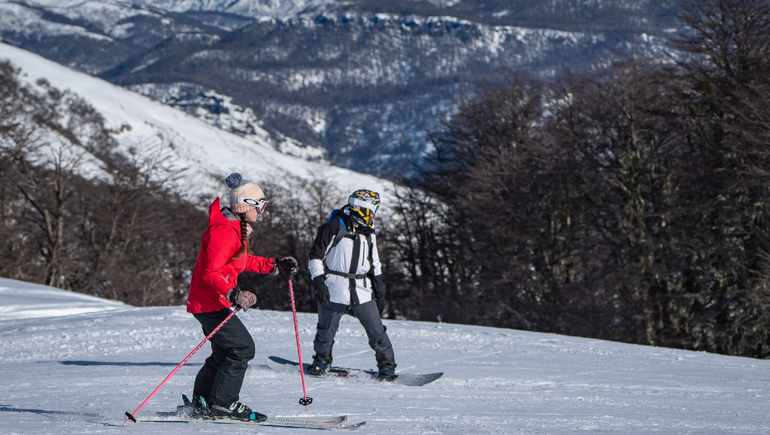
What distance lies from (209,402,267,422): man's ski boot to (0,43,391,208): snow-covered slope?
176ft

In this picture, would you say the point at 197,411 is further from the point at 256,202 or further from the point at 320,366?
the point at 320,366

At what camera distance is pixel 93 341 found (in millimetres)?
9008

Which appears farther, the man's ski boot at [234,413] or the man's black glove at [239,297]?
the man's ski boot at [234,413]

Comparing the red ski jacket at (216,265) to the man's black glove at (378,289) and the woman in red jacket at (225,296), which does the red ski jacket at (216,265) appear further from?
the man's black glove at (378,289)

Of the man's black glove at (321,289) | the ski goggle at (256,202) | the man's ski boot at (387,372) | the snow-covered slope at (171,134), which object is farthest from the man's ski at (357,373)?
the snow-covered slope at (171,134)

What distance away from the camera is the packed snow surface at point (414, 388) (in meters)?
4.73

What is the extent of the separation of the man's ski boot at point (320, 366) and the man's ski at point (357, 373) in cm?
6

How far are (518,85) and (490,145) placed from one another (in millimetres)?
2881

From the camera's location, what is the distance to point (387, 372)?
6410 mm

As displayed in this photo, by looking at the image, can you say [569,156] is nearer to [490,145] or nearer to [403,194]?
[490,145]

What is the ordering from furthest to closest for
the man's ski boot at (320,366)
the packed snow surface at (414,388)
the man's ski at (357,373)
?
the man's ski boot at (320,366) → the man's ski at (357,373) → the packed snow surface at (414,388)

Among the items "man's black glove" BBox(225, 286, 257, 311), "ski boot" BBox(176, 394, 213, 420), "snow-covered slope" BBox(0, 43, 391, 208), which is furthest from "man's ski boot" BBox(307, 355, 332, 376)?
"snow-covered slope" BBox(0, 43, 391, 208)

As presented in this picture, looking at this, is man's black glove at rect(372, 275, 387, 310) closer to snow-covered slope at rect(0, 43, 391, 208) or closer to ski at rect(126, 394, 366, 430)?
ski at rect(126, 394, 366, 430)

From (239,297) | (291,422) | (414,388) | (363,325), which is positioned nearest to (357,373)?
(363,325)
